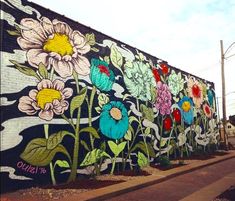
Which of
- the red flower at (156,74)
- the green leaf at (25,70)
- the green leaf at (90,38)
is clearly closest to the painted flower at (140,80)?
the red flower at (156,74)

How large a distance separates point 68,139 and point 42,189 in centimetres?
225

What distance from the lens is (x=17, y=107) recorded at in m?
10.7

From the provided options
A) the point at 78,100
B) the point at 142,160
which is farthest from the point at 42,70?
the point at 142,160

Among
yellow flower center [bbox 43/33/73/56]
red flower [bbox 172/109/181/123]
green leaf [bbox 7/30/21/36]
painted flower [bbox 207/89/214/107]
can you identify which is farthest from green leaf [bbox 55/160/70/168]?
painted flower [bbox 207/89/214/107]

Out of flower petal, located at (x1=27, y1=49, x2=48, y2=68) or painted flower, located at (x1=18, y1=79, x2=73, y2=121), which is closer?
painted flower, located at (x1=18, y1=79, x2=73, y2=121)

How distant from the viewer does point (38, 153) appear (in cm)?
1121

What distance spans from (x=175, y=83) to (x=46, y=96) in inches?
480

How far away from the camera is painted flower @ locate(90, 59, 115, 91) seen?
46.5 feet

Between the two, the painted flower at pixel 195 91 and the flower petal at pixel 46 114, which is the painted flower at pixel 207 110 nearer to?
the painted flower at pixel 195 91

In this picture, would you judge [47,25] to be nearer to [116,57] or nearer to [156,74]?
[116,57]

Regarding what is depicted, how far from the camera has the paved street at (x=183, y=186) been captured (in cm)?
1058

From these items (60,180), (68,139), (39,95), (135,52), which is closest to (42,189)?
(60,180)

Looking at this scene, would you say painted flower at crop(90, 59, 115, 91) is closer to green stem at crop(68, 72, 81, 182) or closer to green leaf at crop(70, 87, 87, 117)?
green leaf at crop(70, 87, 87, 117)

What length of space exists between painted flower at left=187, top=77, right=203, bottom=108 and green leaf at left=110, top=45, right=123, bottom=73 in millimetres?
9314
